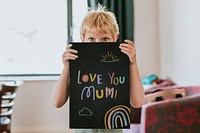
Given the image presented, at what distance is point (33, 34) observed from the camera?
4.10 metres

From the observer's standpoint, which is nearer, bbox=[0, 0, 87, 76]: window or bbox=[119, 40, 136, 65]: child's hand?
bbox=[119, 40, 136, 65]: child's hand

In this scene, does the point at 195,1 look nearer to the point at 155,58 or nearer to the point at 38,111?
the point at 155,58

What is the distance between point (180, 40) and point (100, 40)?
2.33 m

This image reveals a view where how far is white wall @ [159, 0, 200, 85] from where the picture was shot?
296cm

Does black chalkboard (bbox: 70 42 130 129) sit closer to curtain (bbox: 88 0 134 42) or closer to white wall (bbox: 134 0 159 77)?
curtain (bbox: 88 0 134 42)

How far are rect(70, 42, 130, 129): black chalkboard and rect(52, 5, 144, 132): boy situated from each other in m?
0.02

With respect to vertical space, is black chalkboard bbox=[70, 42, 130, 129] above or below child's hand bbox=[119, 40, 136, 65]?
below

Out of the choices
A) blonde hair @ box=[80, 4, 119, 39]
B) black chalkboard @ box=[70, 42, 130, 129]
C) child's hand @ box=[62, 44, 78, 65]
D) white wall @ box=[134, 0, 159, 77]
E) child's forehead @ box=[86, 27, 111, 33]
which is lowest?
black chalkboard @ box=[70, 42, 130, 129]

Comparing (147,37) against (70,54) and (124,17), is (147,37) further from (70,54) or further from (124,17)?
(70,54)

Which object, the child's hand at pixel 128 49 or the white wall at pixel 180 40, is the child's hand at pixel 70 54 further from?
the white wall at pixel 180 40

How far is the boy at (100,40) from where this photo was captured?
1.13m

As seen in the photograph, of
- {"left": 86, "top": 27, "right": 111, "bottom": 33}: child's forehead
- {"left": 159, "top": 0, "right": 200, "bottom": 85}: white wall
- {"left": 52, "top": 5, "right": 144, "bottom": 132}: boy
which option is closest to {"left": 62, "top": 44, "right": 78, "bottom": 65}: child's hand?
{"left": 52, "top": 5, "right": 144, "bottom": 132}: boy

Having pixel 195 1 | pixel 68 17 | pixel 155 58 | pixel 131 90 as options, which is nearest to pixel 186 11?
pixel 195 1

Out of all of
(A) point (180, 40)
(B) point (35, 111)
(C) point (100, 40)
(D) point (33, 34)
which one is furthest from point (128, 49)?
(D) point (33, 34)
